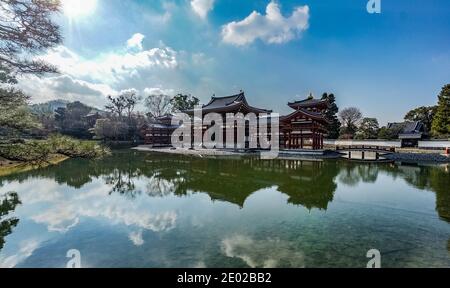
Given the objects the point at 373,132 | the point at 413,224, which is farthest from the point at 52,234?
the point at 373,132

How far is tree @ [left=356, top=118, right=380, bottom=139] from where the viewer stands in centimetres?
3612

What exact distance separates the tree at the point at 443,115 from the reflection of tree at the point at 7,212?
37529 millimetres

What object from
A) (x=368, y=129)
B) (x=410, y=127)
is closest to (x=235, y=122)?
(x=410, y=127)

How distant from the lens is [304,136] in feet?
75.9

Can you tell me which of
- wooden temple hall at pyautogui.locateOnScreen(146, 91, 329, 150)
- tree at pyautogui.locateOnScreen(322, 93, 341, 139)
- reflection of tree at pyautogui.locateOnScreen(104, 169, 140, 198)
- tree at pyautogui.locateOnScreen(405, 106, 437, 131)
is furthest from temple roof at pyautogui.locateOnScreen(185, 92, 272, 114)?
tree at pyautogui.locateOnScreen(405, 106, 437, 131)

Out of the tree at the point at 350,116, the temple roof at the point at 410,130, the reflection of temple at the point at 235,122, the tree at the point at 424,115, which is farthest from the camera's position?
the tree at the point at 350,116

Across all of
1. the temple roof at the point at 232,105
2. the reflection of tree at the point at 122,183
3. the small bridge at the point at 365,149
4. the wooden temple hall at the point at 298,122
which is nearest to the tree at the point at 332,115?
the small bridge at the point at 365,149

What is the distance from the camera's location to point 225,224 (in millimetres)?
6047

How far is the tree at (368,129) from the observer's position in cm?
3612

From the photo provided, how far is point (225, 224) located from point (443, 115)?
112 ft

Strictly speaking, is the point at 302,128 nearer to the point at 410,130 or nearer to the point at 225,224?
the point at 410,130

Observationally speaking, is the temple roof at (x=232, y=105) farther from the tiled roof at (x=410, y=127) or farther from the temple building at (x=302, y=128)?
the tiled roof at (x=410, y=127)
